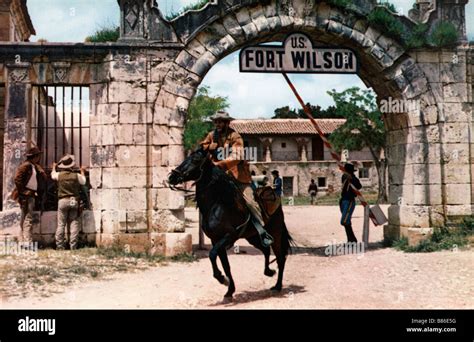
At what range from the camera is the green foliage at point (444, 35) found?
366 inches

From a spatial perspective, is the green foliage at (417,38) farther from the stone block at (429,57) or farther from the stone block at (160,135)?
the stone block at (160,135)

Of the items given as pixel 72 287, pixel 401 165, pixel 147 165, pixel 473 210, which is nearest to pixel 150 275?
pixel 72 287

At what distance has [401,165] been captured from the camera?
975 cm

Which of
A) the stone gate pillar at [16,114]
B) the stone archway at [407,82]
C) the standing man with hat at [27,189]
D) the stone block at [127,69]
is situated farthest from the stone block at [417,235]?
the stone gate pillar at [16,114]

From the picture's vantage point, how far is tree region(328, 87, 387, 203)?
29.4 m

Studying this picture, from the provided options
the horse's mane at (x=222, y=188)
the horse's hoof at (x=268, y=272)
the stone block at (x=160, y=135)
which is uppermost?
the stone block at (x=160, y=135)

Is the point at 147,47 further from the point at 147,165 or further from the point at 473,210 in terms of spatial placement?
Answer: the point at 473,210

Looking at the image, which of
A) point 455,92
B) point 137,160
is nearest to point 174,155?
point 137,160

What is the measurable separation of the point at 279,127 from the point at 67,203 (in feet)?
99.9

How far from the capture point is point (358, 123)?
30.0 meters

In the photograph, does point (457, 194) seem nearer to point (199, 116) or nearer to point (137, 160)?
point (137, 160)

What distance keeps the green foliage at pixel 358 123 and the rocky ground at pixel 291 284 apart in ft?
71.6

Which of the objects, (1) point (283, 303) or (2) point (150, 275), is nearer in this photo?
(1) point (283, 303)

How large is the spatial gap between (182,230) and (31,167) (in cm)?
300
